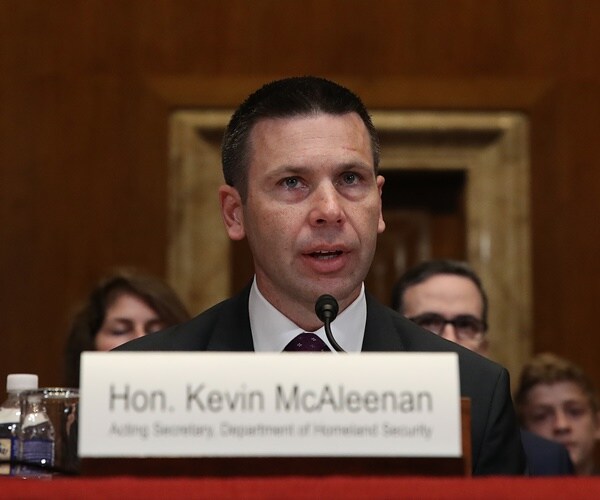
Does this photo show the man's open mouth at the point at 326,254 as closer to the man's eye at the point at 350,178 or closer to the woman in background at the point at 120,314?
the man's eye at the point at 350,178

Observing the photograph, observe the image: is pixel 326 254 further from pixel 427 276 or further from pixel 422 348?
pixel 427 276

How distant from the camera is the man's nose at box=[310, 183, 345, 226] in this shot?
7.65ft

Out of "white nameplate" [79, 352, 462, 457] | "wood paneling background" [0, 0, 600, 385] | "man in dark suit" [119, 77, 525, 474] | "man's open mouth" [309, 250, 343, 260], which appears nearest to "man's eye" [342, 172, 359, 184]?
"man in dark suit" [119, 77, 525, 474]

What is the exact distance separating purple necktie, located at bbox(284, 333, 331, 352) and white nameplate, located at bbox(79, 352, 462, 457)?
0.89 metres

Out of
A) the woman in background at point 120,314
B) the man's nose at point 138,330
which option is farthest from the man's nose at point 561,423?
the man's nose at point 138,330

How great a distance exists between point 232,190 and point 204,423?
4.19ft

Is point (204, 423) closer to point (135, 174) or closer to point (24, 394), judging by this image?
point (24, 394)

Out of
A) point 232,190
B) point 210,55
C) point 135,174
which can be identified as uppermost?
point 210,55

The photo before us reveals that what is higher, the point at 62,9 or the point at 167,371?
the point at 62,9

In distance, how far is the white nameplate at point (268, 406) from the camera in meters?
1.46

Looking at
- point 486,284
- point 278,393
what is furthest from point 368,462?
point 486,284

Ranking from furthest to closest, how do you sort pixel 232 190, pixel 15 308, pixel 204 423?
pixel 15 308 → pixel 232 190 → pixel 204 423

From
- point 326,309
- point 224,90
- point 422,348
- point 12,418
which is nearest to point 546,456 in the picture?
point 422,348

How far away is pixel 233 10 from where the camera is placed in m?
5.03
